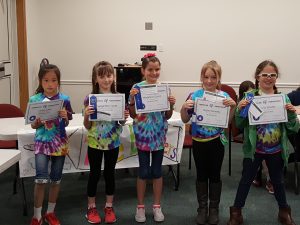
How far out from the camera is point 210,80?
2.77 meters

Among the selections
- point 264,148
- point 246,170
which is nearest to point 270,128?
point 264,148

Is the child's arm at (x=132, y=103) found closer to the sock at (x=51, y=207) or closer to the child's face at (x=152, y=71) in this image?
the child's face at (x=152, y=71)

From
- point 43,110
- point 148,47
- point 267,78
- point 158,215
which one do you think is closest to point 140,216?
point 158,215

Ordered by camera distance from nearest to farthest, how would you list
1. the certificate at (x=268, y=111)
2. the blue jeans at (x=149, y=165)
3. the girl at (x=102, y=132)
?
the certificate at (x=268, y=111) < the girl at (x=102, y=132) < the blue jeans at (x=149, y=165)

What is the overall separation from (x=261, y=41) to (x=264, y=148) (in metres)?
3.95

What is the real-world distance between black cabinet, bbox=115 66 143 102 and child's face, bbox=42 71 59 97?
3337 mm

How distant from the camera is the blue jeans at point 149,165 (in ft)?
9.55

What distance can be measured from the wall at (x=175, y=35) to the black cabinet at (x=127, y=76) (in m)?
0.49

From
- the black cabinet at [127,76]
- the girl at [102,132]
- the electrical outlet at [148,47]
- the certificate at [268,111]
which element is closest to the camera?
the certificate at [268,111]

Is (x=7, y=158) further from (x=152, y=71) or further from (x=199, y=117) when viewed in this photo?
(x=199, y=117)

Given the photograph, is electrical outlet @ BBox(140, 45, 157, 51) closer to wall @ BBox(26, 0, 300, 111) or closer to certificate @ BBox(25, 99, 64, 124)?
wall @ BBox(26, 0, 300, 111)

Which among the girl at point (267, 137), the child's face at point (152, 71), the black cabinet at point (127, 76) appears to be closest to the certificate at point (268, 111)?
the girl at point (267, 137)

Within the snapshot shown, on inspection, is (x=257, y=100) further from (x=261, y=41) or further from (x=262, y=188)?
(x=261, y=41)

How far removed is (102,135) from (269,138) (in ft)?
3.98
